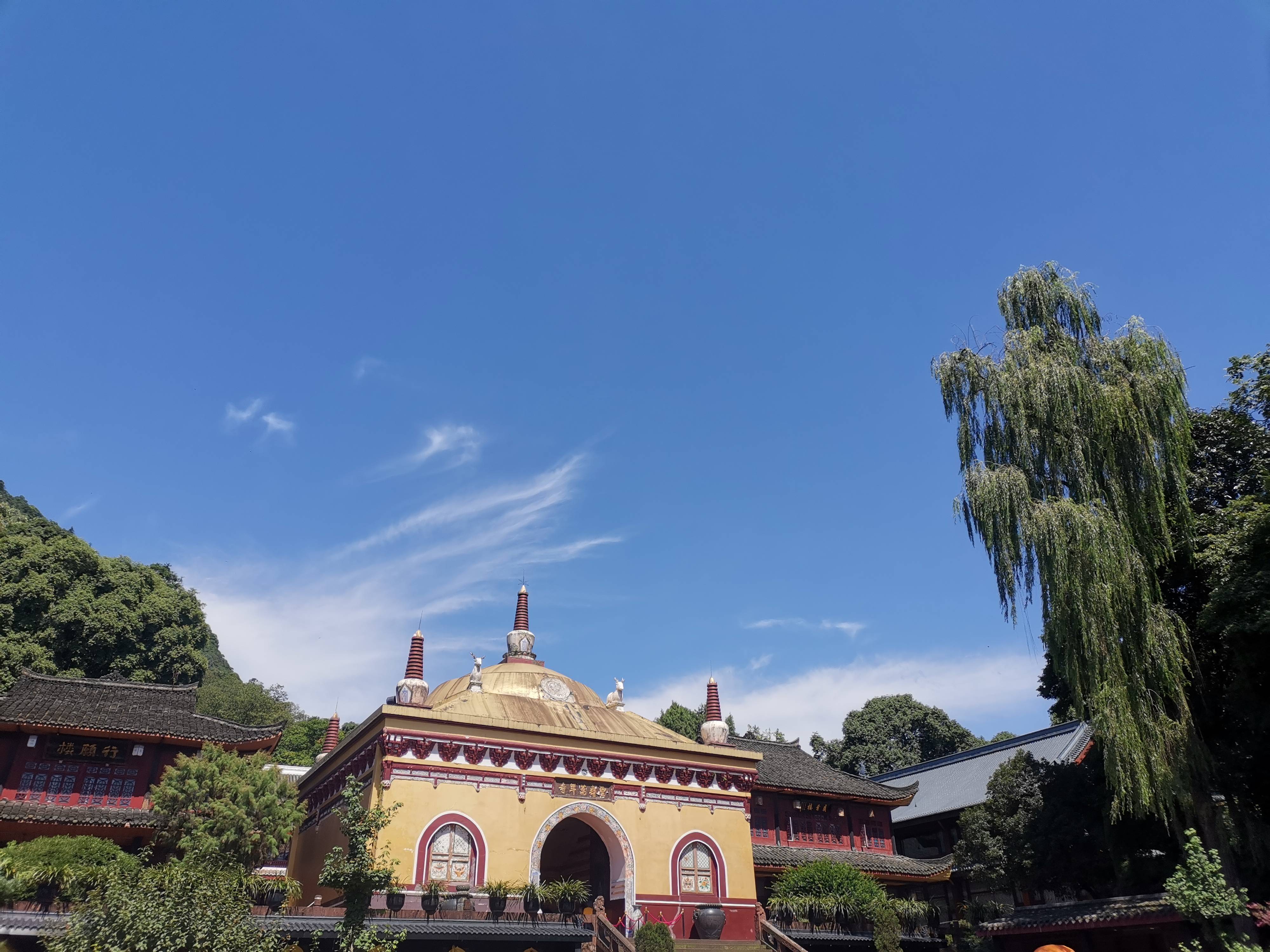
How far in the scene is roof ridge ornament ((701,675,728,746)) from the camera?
25703mm

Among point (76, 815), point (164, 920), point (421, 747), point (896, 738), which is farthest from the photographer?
point (896, 738)

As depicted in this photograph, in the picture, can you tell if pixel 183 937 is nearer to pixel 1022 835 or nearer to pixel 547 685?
pixel 547 685

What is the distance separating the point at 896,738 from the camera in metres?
53.2

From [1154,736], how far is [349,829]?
14650mm

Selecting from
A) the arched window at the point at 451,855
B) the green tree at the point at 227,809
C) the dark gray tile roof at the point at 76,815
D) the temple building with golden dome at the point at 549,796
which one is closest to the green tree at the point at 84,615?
the dark gray tile roof at the point at 76,815

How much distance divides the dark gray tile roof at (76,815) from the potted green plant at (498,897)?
9508 mm

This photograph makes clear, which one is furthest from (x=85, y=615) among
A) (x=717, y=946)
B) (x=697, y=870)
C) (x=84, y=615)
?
(x=717, y=946)

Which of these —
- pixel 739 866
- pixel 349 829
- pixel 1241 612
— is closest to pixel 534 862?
pixel 739 866

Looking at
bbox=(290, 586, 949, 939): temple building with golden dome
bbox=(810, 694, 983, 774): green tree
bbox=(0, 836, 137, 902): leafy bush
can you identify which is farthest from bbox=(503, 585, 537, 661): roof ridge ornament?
bbox=(810, 694, 983, 774): green tree

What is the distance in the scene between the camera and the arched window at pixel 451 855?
782 inches

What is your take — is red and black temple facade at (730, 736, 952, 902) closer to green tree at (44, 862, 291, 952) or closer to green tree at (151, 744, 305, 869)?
green tree at (151, 744, 305, 869)

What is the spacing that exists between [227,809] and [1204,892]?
63.8 ft

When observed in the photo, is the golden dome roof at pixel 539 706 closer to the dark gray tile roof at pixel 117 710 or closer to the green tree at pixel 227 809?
the green tree at pixel 227 809

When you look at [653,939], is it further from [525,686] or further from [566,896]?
[525,686]
